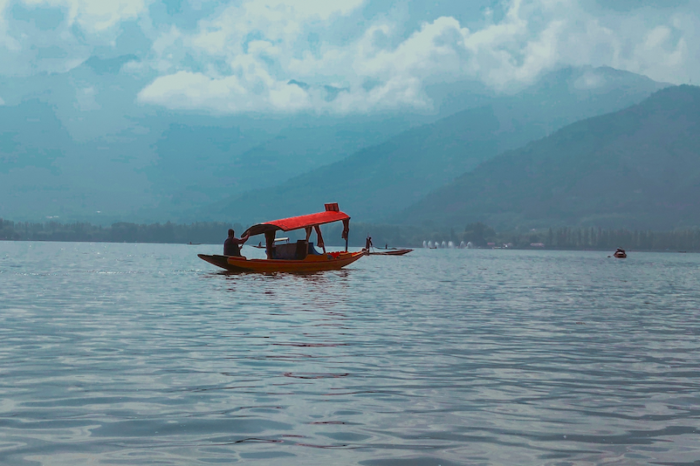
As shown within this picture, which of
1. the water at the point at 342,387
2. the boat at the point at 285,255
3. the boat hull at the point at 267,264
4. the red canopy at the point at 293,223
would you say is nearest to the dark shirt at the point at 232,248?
the boat at the point at 285,255

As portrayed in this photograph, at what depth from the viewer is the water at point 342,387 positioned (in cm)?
1213

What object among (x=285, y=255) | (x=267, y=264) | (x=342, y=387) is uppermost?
(x=285, y=255)

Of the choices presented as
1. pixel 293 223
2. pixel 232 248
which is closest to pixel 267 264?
pixel 232 248

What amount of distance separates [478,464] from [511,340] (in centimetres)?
1505

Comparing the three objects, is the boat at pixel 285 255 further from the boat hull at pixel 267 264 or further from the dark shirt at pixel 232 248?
the dark shirt at pixel 232 248

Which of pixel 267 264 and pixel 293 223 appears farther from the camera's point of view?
pixel 293 223

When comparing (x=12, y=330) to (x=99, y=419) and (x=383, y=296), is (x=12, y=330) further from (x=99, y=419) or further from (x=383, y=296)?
(x=383, y=296)

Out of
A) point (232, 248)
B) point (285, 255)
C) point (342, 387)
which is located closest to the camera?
point (342, 387)

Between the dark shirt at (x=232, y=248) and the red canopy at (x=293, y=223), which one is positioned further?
the dark shirt at (x=232, y=248)

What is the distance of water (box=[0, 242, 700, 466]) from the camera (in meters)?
12.1

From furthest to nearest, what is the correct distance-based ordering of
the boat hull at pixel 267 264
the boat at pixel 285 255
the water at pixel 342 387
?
the boat at pixel 285 255 < the boat hull at pixel 267 264 < the water at pixel 342 387

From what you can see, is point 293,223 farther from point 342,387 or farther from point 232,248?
point 342,387

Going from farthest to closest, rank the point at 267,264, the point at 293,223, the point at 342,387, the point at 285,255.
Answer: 1. the point at 285,255
2. the point at 293,223
3. the point at 267,264
4. the point at 342,387

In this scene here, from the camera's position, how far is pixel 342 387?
17.0 m
